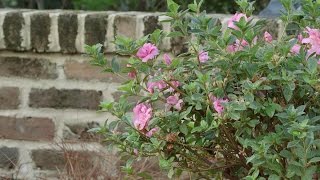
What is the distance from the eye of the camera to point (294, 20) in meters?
2.08

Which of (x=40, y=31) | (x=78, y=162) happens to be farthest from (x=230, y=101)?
(x=40, y=31)

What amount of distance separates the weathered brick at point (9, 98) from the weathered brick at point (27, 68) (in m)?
0.06

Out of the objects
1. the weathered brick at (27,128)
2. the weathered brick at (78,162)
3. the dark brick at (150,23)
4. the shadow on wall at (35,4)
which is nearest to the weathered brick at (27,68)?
the weathered brick at (27,128)

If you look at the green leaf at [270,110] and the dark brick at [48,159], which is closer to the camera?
the green leaf at [270,110]

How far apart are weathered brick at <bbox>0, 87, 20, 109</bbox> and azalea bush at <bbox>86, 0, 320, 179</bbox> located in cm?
116

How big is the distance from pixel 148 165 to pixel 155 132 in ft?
2.64

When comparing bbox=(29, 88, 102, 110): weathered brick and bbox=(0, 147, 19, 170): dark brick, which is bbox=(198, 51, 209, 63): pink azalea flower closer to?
bbox=(29, 88, 102, 110): weathered brick

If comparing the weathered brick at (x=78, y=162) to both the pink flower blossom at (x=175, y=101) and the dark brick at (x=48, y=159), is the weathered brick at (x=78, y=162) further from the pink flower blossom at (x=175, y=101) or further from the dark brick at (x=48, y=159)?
the pink flower blossom at (x=175, y=101)

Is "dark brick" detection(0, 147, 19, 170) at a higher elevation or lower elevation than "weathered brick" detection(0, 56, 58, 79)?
lower

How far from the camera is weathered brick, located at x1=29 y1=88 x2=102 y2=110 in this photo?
3.08 metres

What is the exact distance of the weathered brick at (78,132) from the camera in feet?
10.2

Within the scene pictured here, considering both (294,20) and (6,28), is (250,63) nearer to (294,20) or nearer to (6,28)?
(294,20)

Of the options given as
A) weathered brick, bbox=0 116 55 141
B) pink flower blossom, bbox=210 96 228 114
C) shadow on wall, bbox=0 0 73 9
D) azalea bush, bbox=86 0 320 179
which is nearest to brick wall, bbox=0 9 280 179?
weathered brick, bbox=0 116 55 141

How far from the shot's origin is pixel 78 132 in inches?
123
